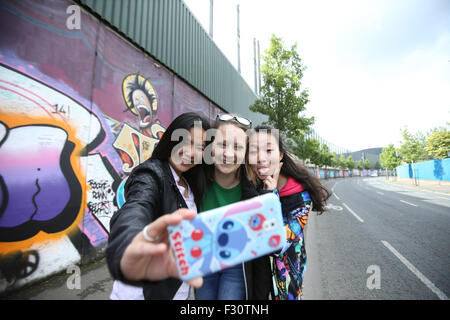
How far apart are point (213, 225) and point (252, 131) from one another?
1.01m

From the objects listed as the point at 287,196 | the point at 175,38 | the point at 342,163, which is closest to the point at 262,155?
the point at 287,196

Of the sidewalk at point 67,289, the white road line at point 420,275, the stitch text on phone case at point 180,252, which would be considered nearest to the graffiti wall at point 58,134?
the sidewalk at point 67,289

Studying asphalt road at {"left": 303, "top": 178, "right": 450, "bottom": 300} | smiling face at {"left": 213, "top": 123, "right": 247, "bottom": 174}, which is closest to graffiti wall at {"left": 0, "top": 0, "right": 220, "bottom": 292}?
smiling face at {"left": 213, "top": 123, "right": 247, "bottom": 174}

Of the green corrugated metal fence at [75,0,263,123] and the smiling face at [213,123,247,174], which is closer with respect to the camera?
the smiling face at [213,123,247,174]

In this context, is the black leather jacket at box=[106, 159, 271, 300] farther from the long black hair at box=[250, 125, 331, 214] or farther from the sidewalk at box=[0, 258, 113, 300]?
the sidewalk at box=[0, 258, 113, 300]

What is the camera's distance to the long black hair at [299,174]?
1.59 metres

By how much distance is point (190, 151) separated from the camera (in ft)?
4.27

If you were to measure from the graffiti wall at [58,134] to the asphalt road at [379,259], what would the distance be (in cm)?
406

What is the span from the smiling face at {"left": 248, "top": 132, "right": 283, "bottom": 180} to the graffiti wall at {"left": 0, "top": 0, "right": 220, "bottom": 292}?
343 centimetres

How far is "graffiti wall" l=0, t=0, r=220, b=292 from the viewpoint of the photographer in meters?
2.52

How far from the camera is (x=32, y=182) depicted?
2666 mm

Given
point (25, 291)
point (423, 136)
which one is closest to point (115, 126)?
point (25, 291)

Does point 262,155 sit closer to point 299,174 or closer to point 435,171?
point 299,174
